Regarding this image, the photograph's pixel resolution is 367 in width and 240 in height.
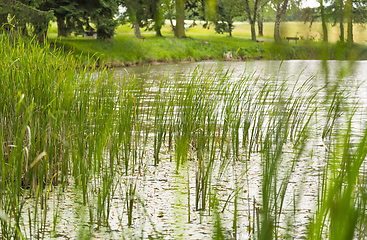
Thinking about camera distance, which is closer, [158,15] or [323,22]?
[323,22]


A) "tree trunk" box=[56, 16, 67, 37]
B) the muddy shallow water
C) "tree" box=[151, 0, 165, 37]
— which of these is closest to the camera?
"tree" box=[151, 0, 165, 37]

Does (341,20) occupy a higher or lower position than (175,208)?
higher

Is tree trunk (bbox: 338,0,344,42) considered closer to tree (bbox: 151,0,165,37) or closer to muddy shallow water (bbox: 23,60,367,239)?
tree (bbox: 151,0,165,37)

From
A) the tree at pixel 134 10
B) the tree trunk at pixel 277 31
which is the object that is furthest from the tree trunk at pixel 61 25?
the tree trunk at pixel 277 31

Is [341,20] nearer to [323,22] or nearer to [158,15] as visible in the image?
[323,22]

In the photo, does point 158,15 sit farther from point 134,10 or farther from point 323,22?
point 323,22

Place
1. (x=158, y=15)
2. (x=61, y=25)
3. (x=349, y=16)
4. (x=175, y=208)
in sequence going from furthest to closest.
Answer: (x=61, y=25)
(x=175, y=208)
(x=158, y=15)
(x=349, y=16)

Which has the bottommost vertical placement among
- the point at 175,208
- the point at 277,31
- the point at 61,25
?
the point at 175,208

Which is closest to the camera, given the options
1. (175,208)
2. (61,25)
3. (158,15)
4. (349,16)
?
(349,16)

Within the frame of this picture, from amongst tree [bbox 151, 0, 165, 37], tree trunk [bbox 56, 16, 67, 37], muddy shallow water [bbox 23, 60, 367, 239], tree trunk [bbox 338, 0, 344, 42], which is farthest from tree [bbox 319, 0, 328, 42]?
tree trunk [bbox 56, 16, 67, 37]

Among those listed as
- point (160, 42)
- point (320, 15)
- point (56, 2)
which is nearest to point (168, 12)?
point (320, 15)

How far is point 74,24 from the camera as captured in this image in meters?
17.6

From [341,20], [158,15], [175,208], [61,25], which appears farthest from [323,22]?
[61,25]

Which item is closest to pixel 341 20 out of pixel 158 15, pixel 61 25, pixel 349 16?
pixel 349 16
